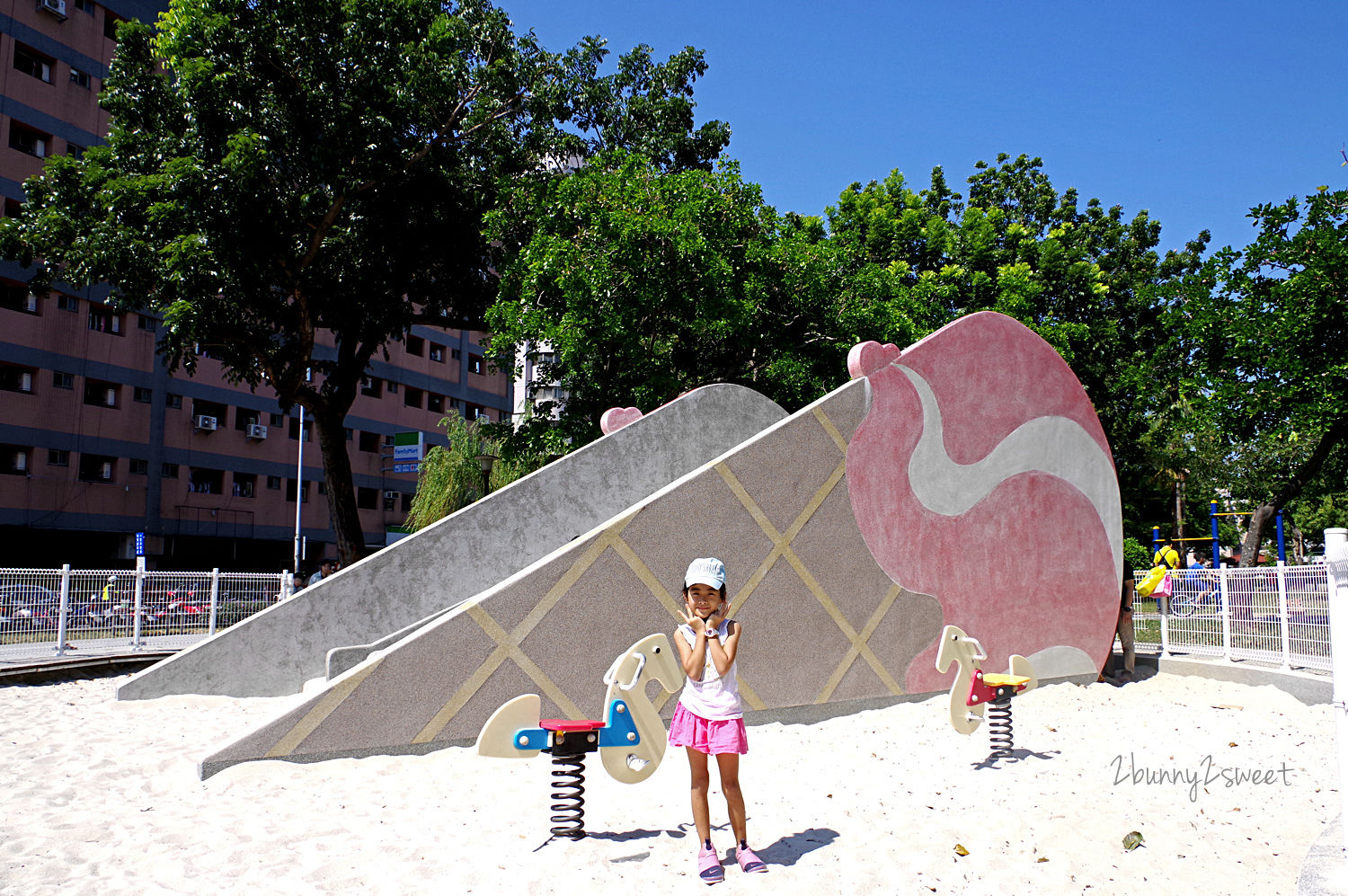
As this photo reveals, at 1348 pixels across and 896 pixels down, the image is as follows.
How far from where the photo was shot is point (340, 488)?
18219 mm

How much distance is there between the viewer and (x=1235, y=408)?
1981 cm

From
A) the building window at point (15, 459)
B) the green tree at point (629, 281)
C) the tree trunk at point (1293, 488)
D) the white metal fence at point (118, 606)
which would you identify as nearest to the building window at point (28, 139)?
the building window at point (15, 459)

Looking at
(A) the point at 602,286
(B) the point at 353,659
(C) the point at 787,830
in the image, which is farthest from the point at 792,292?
(C) the point at 787,830

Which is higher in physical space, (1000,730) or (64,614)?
(64,614)

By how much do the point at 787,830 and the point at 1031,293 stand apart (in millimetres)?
20431

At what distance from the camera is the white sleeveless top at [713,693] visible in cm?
425

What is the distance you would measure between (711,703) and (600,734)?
0.95m

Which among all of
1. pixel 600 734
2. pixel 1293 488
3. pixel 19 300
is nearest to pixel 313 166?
pixel 600 734

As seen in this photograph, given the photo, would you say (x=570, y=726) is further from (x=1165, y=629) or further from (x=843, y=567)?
(x=1165, y=629)

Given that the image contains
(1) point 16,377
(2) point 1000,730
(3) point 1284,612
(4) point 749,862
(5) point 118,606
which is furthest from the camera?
(1) point 16,377

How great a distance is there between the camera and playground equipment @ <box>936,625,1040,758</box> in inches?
267

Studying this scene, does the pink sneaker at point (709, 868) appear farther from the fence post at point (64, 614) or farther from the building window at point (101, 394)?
the building window at point (101, 394)

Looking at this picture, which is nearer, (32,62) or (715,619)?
(715,619)

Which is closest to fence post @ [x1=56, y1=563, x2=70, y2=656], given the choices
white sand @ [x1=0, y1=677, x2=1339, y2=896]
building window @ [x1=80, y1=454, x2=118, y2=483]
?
white sand @ [x1=0, y1=677, x2=1339, y2=896]
